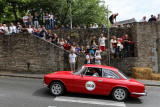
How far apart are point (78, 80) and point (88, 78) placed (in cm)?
50

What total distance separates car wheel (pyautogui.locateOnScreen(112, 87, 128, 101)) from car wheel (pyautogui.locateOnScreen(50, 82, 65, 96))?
2.56 metres

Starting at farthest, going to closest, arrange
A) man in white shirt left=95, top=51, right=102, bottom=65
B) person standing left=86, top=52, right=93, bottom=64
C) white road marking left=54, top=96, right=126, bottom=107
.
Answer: person standing left=86, top=52, right=93, bottom=64
man in white shirt left=95, top=51, right=102, bottom=65
white road marking left=54, top=96, right=126, bottom=107

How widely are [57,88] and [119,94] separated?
309 cm

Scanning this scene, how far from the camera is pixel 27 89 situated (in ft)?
31.0

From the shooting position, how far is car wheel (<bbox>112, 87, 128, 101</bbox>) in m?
8.22

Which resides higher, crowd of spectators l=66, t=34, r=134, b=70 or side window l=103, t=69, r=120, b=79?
crowd of spectators l=66, t=34, r=134, b=70

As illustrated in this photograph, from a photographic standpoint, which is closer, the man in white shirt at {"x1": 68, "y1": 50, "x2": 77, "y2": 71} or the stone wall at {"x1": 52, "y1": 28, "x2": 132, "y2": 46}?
the man in white shirt at {"x1": 68, "y1": 50, "x2": 77, "y2": 71}

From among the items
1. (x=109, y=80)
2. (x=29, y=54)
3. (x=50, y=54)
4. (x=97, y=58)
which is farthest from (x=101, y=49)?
(x=109, y=80)

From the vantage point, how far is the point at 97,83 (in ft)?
27.0

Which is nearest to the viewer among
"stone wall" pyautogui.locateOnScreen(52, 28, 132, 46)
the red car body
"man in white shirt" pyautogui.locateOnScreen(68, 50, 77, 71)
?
the red car body

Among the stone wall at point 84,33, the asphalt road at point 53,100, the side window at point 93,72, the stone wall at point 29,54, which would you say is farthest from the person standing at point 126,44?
the side window at point 93,72

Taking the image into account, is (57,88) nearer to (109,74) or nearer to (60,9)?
(109,74)

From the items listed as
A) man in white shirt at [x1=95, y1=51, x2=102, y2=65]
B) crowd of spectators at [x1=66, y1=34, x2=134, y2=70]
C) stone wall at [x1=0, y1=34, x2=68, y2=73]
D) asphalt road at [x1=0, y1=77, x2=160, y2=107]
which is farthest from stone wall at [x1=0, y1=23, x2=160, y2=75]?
asphalt road at [x1=0, y1=77, x2=160, y2=107]

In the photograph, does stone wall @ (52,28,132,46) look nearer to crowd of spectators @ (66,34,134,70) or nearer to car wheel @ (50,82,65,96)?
crowd of spectators @ (66,34,134,70)
